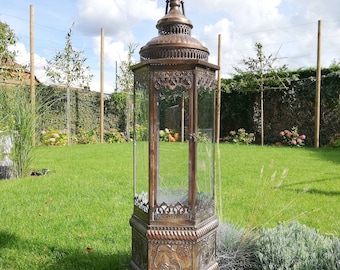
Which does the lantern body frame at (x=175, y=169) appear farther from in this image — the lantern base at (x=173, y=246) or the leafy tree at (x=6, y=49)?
the leafy tree at (x=6, y=49)

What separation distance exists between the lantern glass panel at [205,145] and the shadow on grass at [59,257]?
33.6 inches

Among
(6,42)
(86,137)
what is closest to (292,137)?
(86,137)

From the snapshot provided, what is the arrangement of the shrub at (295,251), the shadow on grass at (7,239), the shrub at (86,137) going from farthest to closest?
the shrub at (86,137), the shadow on grass at (7,239), the shrub at (295,251)

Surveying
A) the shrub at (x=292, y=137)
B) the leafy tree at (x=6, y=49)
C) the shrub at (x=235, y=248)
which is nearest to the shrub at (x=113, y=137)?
the leafy tree at (x=6, y=49)

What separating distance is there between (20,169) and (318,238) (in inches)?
179

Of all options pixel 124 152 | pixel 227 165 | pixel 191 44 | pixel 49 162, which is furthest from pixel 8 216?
pixel 124 152

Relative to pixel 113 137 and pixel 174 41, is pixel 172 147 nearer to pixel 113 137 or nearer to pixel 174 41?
pixel 174 41

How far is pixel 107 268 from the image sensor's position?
2.36 m

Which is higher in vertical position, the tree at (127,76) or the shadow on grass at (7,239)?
the tree at (127,76)

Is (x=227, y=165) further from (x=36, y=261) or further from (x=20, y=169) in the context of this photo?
(x=36, y=261)

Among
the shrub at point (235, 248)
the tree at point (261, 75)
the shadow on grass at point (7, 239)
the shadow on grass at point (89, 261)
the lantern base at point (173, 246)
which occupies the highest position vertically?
the tree at point (261, 75)

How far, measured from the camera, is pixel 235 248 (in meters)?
2.29

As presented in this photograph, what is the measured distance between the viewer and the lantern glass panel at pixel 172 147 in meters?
1.86

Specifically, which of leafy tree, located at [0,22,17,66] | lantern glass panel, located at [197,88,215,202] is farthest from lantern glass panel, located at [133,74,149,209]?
leafy tree, located at [0,22,17,66]
